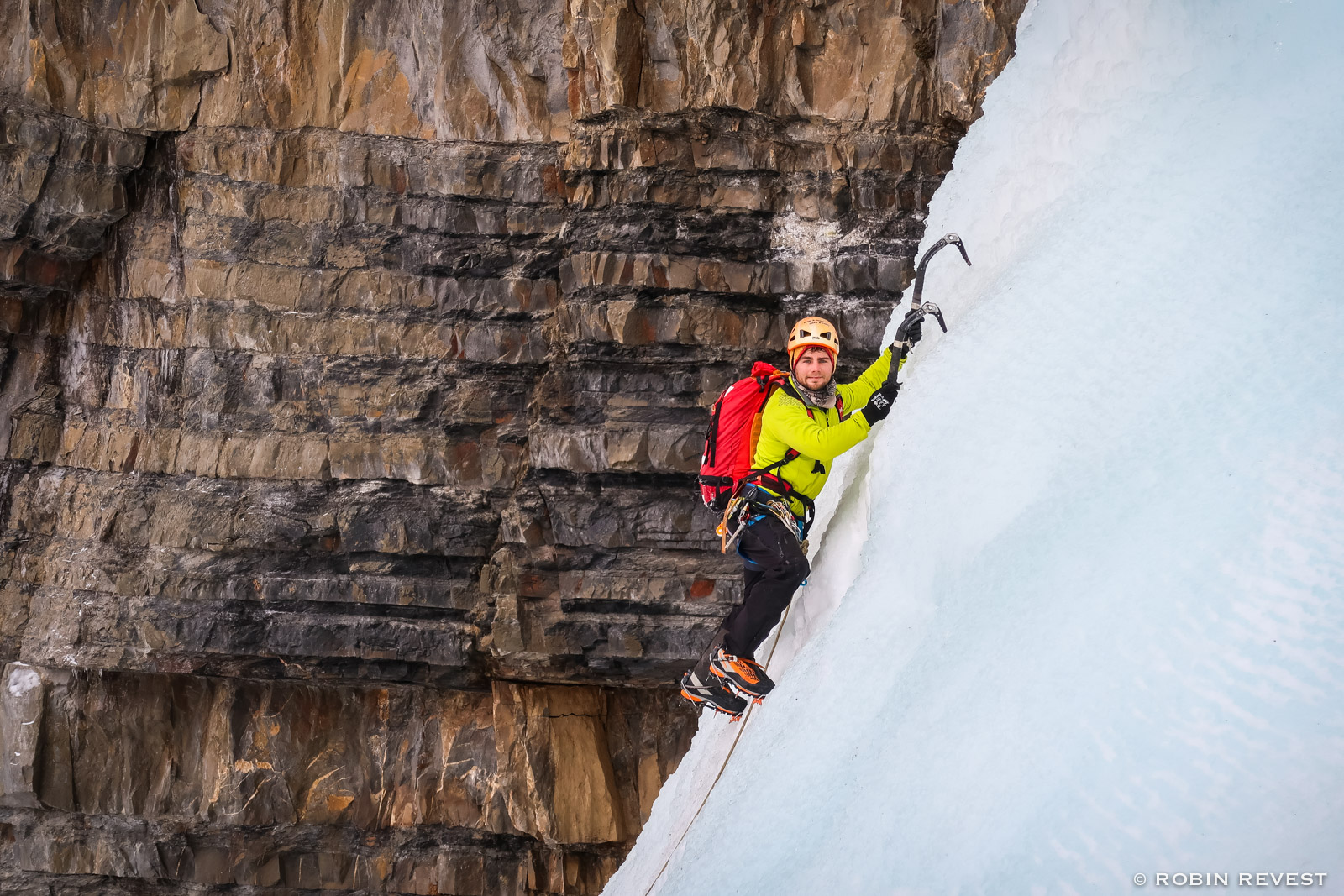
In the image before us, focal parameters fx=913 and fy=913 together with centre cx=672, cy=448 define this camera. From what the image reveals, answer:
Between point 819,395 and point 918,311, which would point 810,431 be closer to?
point 819,395

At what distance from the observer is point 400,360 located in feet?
25.4

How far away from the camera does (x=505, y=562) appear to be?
7.67 meters

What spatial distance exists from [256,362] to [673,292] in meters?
3.61

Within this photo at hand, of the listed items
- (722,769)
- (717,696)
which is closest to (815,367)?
(717,696)

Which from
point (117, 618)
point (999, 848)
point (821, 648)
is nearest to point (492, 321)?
point (117, 618)

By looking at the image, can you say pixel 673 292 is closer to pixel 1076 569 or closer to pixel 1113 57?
pixel 1113 57

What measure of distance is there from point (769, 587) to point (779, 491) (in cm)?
44

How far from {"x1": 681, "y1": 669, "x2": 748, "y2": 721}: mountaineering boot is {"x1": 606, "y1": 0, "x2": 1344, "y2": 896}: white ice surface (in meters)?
0.57

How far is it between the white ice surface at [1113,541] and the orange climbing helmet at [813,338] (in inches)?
23.7

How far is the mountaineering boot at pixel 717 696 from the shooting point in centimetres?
425

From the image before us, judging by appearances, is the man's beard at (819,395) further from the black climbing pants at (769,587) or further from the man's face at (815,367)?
the black climbing pants at (769,587)

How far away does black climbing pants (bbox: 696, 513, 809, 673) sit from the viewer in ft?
13.6

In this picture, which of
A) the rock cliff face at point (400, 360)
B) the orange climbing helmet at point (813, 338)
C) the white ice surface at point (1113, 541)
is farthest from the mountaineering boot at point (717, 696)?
the rock cliff face at point (400, 360)

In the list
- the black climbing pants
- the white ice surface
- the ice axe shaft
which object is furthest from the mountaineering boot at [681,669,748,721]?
the ice axe shaft
